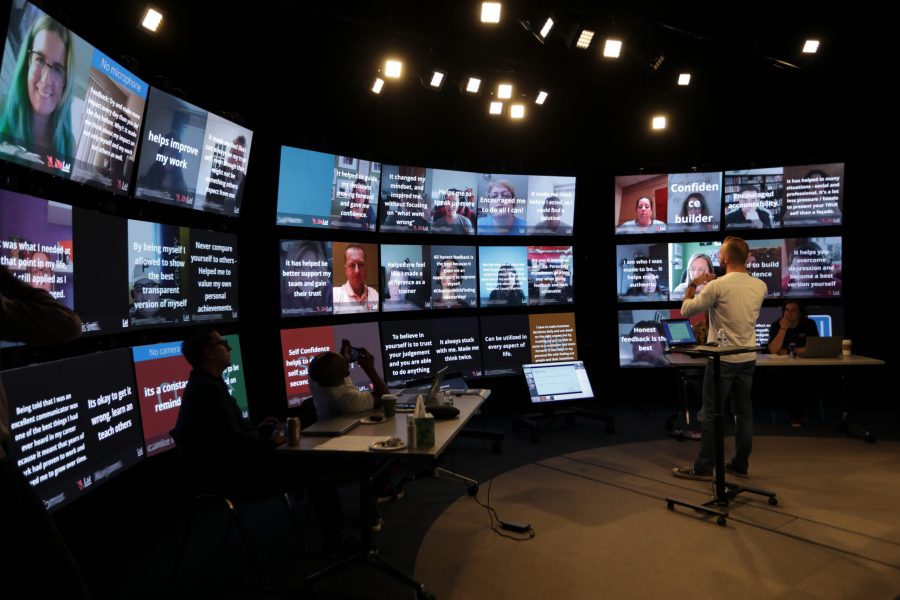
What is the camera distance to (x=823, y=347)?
5.07m

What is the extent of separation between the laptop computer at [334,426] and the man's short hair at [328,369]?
0.22 m

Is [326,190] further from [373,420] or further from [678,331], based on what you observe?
[678,331]

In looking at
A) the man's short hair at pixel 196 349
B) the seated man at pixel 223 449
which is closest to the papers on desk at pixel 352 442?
the seated man at pixel 223 449

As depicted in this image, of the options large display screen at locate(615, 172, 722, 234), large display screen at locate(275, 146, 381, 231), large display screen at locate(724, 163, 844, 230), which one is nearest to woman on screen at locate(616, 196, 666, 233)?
large display screen at locate(615, 172, 722, 234)

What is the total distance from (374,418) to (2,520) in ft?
6.27

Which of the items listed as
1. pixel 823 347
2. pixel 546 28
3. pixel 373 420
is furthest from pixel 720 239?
pixel 373 420

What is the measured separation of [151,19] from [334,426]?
280 centimetres

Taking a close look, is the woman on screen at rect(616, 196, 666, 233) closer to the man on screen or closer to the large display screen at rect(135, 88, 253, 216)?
the man on screen

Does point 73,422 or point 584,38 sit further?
point 584,38

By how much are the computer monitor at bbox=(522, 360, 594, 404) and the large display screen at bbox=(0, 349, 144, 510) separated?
3854mm

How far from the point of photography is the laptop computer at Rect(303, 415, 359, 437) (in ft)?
9.47

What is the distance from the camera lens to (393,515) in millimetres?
3795

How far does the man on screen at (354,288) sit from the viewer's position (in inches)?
219

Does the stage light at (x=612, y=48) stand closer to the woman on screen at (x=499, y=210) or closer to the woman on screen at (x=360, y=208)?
the woman on screen at (x=499, y=210)
